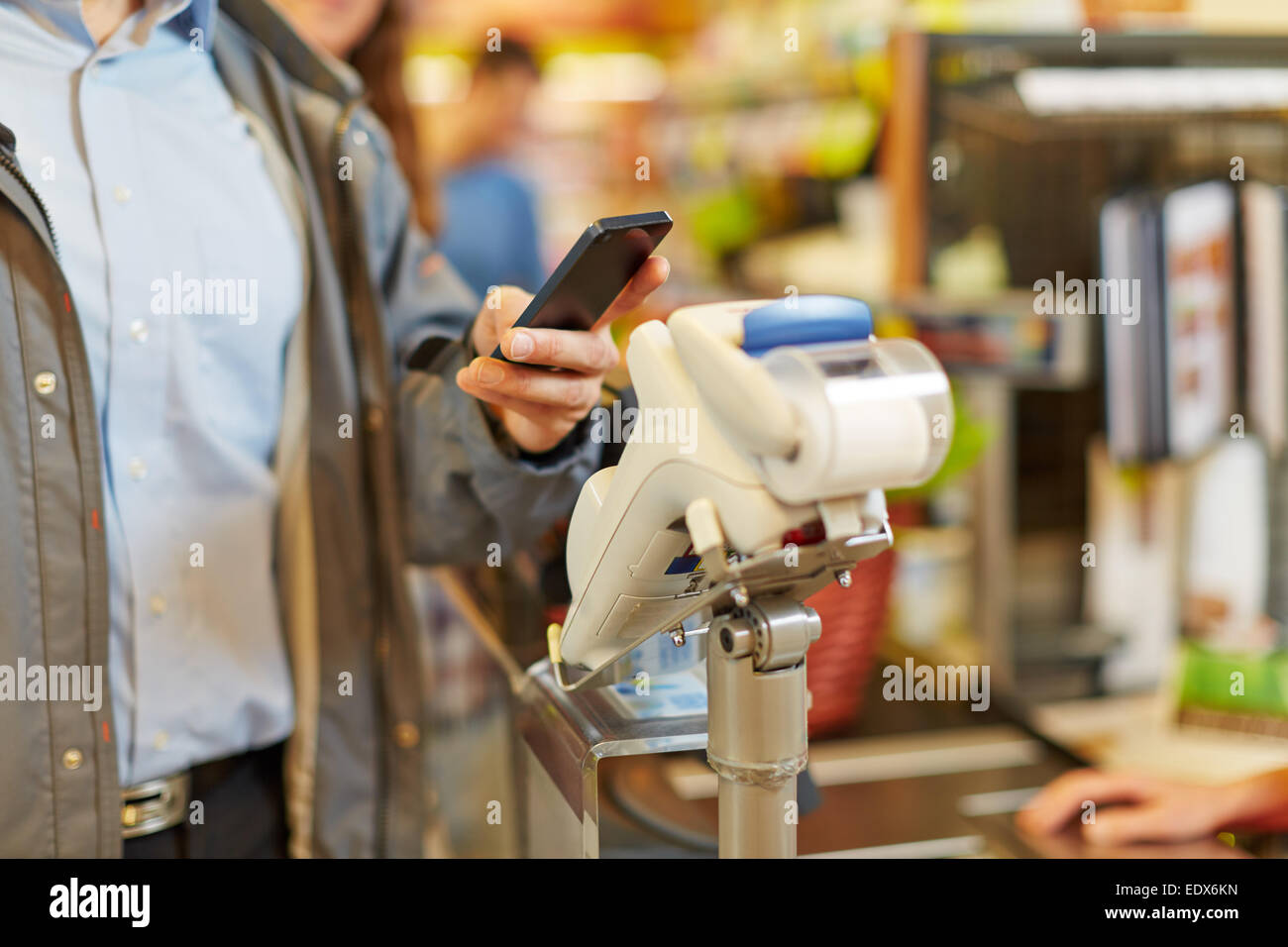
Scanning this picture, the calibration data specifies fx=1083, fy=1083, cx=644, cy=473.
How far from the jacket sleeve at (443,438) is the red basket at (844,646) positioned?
55 centimetres

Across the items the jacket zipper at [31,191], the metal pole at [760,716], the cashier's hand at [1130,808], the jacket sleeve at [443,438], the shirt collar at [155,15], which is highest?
the shirt collar at [155,15]

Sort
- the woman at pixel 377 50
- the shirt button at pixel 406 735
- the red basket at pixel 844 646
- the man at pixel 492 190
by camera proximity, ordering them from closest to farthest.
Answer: the shirt button at pixel 406 735 < the red basket at pixel 844 646 < the woman at pixel 377 50 < the man at pixel 492 190

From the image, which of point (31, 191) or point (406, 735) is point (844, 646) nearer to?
point (406, 735)

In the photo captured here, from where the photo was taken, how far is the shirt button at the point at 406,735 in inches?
50.7

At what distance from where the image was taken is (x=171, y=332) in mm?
1047

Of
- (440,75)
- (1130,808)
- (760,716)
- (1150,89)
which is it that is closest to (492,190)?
(1150,89)

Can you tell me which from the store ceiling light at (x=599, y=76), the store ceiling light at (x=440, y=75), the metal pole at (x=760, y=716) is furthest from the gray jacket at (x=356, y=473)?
the store ceiling light at (x=599, y=76)

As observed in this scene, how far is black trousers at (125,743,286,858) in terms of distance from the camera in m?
1.12

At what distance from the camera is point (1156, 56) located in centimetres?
204

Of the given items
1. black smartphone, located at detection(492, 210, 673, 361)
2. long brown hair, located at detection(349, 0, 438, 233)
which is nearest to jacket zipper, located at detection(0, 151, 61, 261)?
black smartphone, located at detection(492, 210, 673, 361)

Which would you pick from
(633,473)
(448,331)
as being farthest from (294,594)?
(633,473)

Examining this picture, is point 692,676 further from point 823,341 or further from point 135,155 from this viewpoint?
point 135,155

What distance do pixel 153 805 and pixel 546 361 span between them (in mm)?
647

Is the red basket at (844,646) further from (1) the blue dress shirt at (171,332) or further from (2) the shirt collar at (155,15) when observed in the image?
(2) the shirt collar at (155,15)
